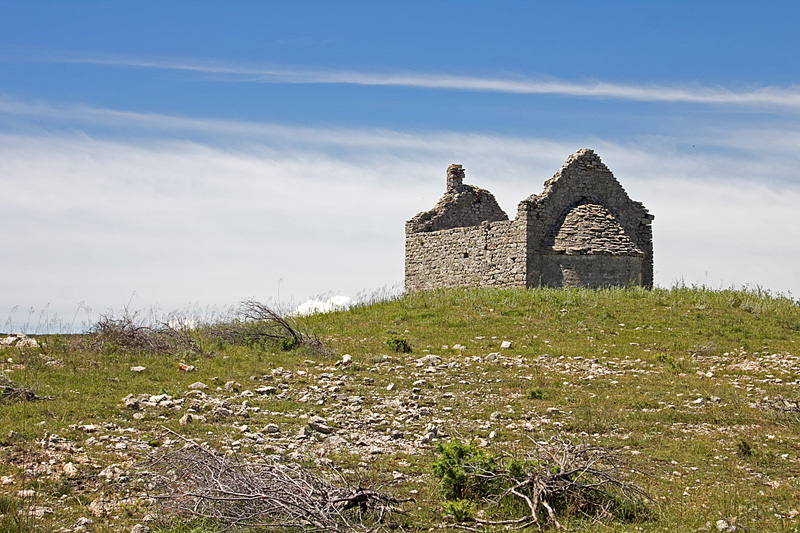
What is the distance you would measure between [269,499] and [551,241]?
65.1 feet

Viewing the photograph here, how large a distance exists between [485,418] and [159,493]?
16.5 ft

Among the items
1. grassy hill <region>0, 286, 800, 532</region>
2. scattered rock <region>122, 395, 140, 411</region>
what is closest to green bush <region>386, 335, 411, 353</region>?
grassy hill <region>0, 286, 800, 532</region>

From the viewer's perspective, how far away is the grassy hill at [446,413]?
21.4 ft

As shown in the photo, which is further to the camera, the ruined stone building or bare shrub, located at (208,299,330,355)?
A: the ruined stone building

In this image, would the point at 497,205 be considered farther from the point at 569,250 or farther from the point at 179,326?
the point at 179,326

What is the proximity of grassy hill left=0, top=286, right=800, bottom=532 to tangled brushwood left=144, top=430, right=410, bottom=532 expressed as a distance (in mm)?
129

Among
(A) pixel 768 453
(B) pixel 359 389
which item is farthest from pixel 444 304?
(A) pixel 768 453

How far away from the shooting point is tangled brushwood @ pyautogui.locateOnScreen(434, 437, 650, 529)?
6195 millimetres

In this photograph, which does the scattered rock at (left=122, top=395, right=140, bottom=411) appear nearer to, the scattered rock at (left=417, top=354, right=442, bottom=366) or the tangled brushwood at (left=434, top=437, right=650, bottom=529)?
the tangled brushwood at (left=434, top=437, right=650, bottom=529)

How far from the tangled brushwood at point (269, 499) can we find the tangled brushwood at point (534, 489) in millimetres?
720

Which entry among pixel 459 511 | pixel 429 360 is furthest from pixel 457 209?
pixel 459 511

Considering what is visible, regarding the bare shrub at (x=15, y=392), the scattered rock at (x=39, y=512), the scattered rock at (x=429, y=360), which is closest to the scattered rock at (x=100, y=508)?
the scattered rock at (x=39, y=512)

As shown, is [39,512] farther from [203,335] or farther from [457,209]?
[457,209]

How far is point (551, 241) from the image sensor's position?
24.0 metres
